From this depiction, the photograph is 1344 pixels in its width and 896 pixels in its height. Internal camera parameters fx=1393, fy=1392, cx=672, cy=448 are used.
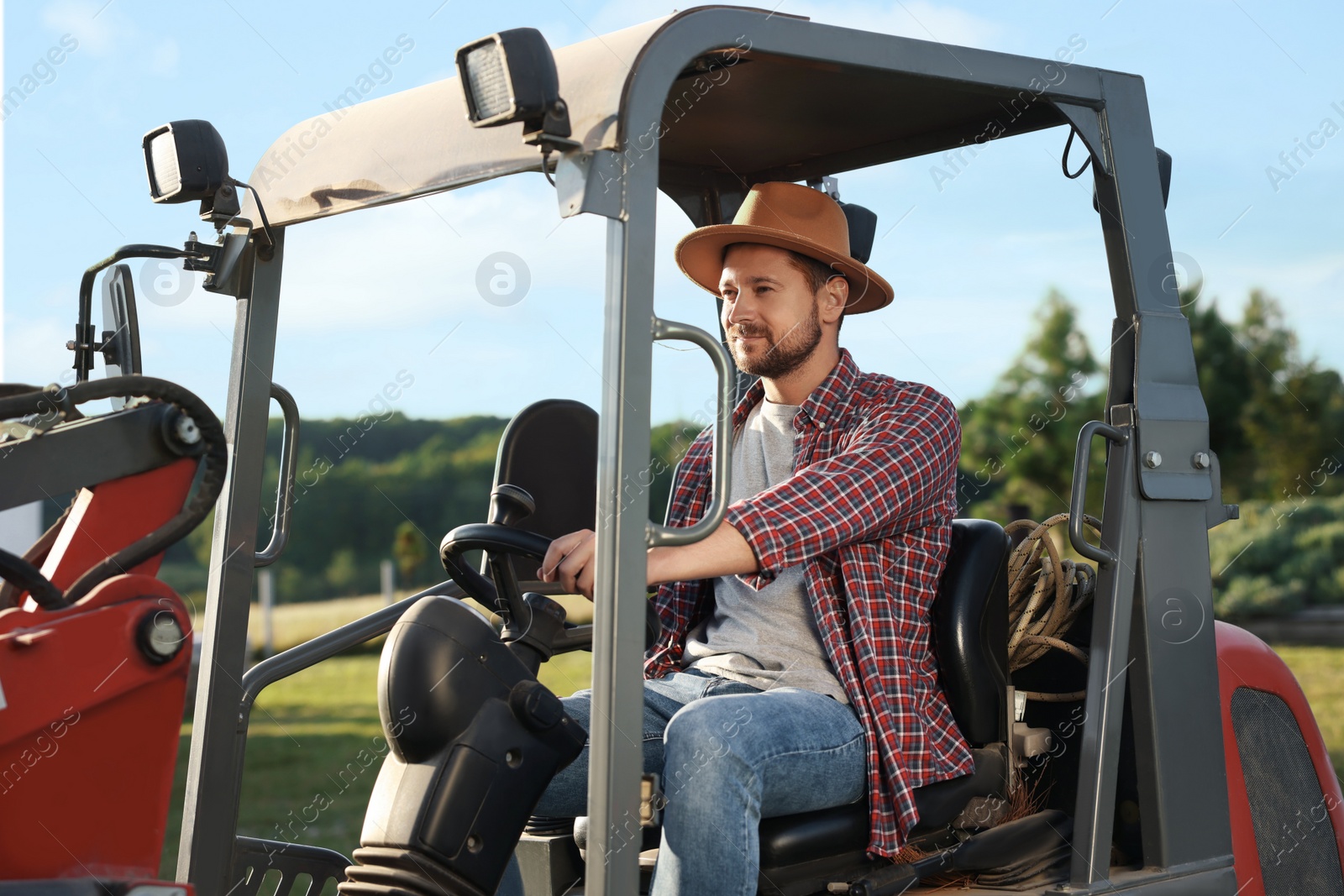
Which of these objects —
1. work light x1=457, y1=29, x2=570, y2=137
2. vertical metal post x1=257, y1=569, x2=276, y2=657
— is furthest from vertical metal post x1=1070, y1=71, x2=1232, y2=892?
vertical metal post x1=257, y1=569, x2=276, y2=657

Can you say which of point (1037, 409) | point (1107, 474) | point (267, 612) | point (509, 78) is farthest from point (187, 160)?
point (1037, 409)

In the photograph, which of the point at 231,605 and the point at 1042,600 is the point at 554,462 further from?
the point at 1042,600

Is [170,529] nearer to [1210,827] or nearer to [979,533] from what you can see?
[979,533]

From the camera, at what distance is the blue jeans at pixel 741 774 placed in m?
2.11

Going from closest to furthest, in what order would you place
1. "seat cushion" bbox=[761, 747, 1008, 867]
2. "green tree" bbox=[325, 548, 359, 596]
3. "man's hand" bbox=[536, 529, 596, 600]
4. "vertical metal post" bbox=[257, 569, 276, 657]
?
"man's hand" bbox=[536, 529, 596, 600]
"seat cushion" bbox=[761, 747, 1008, 867]
"vertical metal post" bbox=[257, 569, 276, 657]
"green tree" bbox=[325, 548, 359, 596]

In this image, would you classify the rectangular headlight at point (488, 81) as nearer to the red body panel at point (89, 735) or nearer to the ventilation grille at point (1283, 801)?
the red body panel at point (89, 735)

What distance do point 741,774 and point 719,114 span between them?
1283 millimetres

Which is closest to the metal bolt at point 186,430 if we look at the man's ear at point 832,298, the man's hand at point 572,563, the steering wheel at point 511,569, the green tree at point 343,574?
the steering wheel at point 511,569

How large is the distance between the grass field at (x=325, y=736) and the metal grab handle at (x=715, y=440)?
1771mm

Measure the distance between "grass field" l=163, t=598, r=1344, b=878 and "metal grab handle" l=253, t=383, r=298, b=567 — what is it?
0.95 m

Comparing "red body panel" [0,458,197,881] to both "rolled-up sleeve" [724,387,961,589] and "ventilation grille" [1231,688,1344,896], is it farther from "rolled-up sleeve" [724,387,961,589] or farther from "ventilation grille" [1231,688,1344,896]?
"ventilation grille" [1231,688,1344,896]

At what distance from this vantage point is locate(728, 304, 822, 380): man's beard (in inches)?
107

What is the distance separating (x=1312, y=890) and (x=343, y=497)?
41.6 feet

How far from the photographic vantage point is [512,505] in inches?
89.4
